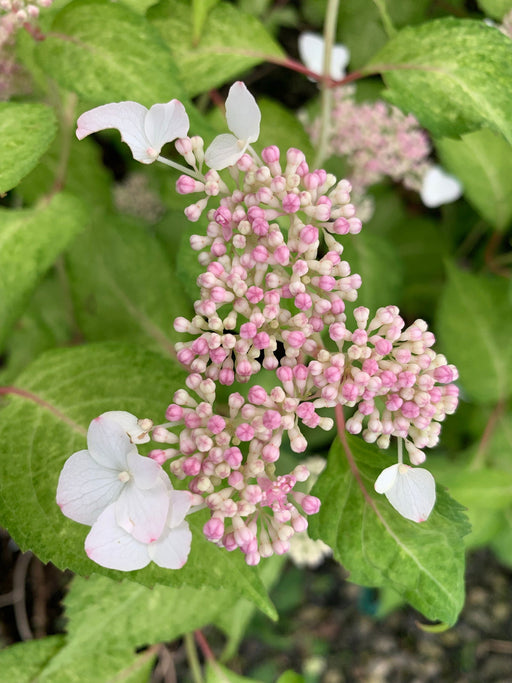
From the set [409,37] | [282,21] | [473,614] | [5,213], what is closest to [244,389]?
[5,213]

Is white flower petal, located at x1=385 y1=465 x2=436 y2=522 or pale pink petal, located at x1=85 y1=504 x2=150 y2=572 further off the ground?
white flower petal, located at x1=385 y1=465 x2=436 y2=522

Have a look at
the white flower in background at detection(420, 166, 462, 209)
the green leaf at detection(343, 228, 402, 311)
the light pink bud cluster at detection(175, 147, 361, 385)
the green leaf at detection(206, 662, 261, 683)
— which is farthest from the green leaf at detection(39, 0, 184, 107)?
the green leaf at detection(206, 662, 261, 683)

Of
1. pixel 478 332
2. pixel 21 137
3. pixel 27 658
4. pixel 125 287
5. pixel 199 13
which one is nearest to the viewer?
pixel 21 137

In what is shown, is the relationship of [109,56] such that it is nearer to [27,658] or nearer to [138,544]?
[138,544]

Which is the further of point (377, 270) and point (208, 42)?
point (377, 270)

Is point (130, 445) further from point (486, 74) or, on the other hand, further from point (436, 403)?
point (486, 74)

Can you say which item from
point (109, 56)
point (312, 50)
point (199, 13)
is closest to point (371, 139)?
point (312, 50)

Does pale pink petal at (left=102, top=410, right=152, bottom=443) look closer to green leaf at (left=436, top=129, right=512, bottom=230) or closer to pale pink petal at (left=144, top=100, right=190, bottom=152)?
pale pink petal at (left=144, top=100, right=190, bottom=152)

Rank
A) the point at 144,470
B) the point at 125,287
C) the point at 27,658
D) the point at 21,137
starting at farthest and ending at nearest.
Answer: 1. the point at 125,287
2. the point at 27,658
3. the point at 21,137
4. the point at 144,470
